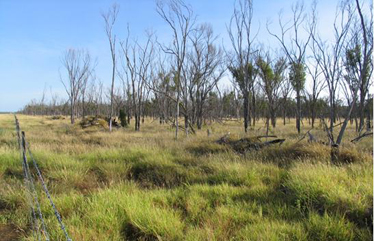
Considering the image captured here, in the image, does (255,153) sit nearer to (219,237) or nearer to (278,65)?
(219,237)

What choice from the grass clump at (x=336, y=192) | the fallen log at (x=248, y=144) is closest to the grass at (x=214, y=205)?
the grass clump at (x=336, y=192)

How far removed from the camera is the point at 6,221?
10.0 ft

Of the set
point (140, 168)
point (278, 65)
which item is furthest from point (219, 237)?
point (278, 65)

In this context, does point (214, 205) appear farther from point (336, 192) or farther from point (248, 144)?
point (248, 144)

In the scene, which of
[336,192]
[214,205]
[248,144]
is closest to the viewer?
[336,192]

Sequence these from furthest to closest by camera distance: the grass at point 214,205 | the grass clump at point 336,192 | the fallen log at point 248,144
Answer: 1. the fallen log at point 248,144
2. the grass clump at point 336,192
3. the grass at point 214,205

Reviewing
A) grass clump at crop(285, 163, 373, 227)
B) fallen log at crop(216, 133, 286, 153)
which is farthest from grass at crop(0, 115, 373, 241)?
fallen log at crop(216, 133, 286, 153)

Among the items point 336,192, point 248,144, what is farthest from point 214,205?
point 248,144

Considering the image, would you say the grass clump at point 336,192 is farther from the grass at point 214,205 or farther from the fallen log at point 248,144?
the fallen log at point 248,144

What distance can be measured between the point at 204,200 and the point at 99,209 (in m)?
1.32

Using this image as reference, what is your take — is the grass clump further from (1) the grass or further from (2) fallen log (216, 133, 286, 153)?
(2) fallen log (216, 133, 286, 153)

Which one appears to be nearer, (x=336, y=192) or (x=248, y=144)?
(x=336, y=192)

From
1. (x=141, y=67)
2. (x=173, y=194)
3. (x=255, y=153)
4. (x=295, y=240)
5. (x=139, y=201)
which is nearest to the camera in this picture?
(x=295, y=240)

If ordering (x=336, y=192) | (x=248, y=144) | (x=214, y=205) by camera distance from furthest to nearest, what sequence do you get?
1. (x=248, y=144)
2. (x=214, y=205)
3. (x=336, y=192)
